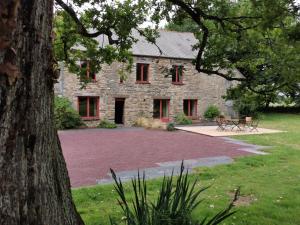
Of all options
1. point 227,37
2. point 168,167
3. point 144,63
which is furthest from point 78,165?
point 144,63

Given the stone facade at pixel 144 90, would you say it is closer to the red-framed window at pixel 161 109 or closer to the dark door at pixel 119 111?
the red-framed window at pixel 161 109

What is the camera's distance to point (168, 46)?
105 ft

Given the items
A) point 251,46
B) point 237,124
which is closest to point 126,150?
point 251,46

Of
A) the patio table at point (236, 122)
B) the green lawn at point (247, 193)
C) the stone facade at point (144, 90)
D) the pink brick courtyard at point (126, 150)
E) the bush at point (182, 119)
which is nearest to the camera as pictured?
the green lawn at point (247, 193)

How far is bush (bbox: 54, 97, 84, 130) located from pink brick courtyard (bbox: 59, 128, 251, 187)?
120 cm

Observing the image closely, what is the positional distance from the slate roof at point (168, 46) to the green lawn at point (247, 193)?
55.3 ft

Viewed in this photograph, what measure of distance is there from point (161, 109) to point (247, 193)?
22139 mm

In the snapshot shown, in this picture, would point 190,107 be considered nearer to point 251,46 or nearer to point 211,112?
point 211,112

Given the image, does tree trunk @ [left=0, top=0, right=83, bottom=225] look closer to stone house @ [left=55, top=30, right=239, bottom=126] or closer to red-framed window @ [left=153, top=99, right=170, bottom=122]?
stone house @ [left=55, top=30, right=239, bottom=126]

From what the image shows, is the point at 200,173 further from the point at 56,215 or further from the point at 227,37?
the point at 56,215

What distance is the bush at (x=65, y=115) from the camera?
24.6 m

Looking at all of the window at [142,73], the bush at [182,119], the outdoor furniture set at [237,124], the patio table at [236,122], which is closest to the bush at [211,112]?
the bush at [182,119]

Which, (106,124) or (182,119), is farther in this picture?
(182,119)

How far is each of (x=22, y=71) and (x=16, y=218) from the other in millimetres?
1252
